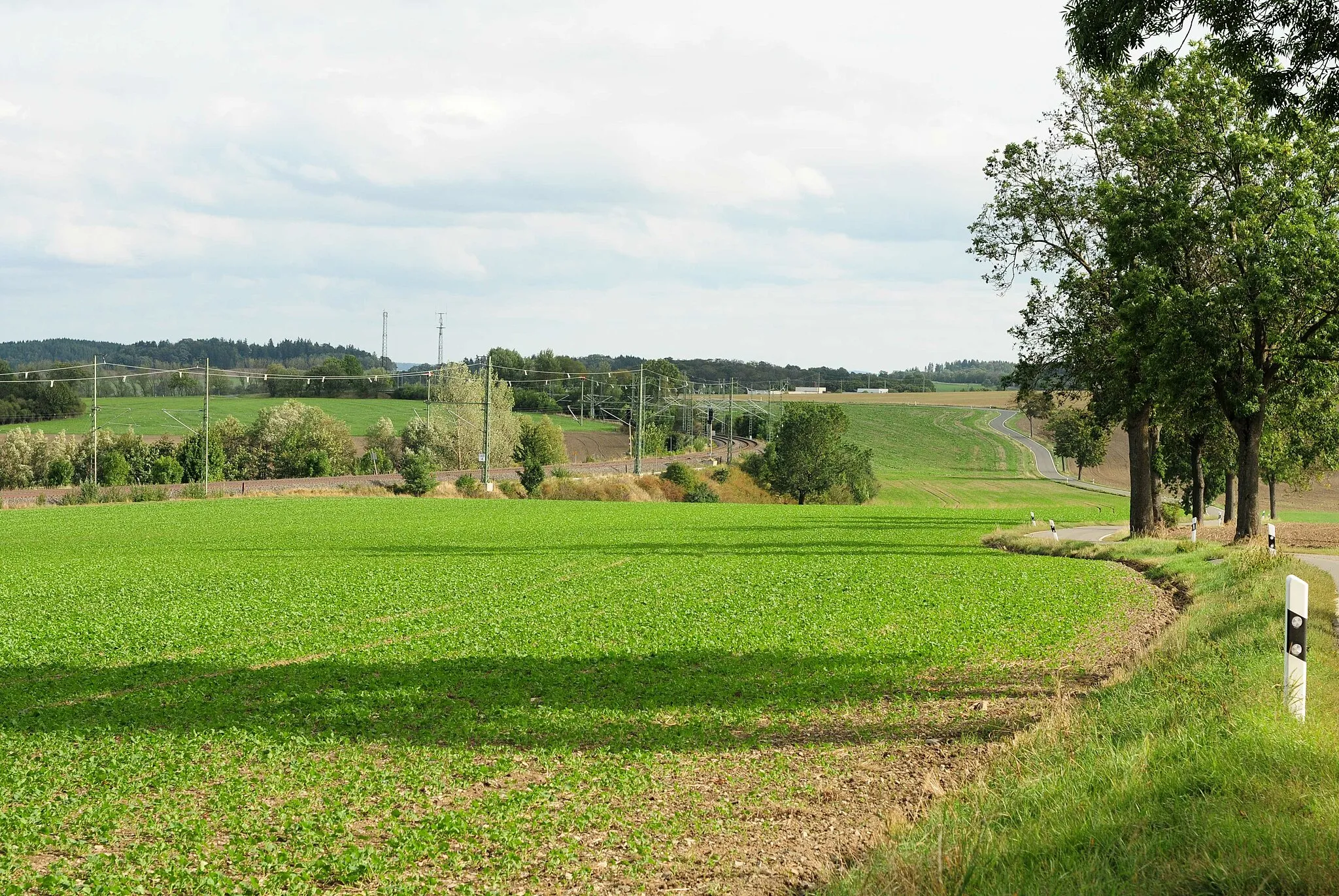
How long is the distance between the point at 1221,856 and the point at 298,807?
665cm

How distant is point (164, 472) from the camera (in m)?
94.5

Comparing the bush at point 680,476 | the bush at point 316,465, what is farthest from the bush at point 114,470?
the bush at point 680,476

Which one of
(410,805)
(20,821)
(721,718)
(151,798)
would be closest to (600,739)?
(721,718)

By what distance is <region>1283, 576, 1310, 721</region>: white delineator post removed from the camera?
9.72 metres

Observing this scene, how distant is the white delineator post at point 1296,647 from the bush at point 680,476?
256 feet

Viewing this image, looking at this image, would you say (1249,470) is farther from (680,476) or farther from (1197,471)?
(680,476)

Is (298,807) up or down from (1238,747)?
down

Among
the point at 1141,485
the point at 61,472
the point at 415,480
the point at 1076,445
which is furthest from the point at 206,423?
the point at 1076,445

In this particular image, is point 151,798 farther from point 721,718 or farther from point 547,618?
point 547,618

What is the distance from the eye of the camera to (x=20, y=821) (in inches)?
332

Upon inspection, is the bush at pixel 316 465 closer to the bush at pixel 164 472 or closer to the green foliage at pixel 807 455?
the bush at pixel 164 472

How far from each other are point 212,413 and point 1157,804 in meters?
127

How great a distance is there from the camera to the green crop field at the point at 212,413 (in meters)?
107

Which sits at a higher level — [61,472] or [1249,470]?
[1249,470]
